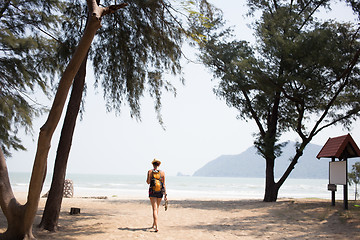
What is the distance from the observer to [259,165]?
15088 cm

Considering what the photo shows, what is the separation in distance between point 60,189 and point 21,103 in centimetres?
383

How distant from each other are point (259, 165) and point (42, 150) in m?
151

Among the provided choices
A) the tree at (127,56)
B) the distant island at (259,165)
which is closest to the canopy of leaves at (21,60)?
the tree at (127,56)

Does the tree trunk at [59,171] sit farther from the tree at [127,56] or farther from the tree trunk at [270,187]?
the tree trunk at [270,187]

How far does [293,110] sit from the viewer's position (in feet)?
53.2

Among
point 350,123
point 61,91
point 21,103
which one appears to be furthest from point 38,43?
point 350,123

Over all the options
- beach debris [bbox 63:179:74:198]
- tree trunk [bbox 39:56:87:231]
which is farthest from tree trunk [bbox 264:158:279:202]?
tree trunk [bbox 39:56:87:231]

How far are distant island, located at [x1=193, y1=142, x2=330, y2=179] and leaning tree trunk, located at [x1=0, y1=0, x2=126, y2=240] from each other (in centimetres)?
12039

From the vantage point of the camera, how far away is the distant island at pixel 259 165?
130 meters

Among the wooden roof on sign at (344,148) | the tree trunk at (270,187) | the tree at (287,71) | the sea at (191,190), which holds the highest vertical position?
the tree at (287,71)

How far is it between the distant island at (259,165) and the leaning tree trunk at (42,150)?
12039 cm

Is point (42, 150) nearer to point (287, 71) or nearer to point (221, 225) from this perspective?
point (221, 225)

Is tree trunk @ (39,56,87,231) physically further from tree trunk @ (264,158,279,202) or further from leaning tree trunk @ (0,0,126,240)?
tree trunk @ (264,158,279,202)

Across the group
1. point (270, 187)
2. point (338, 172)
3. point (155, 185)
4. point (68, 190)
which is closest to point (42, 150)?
point (155, 185)
